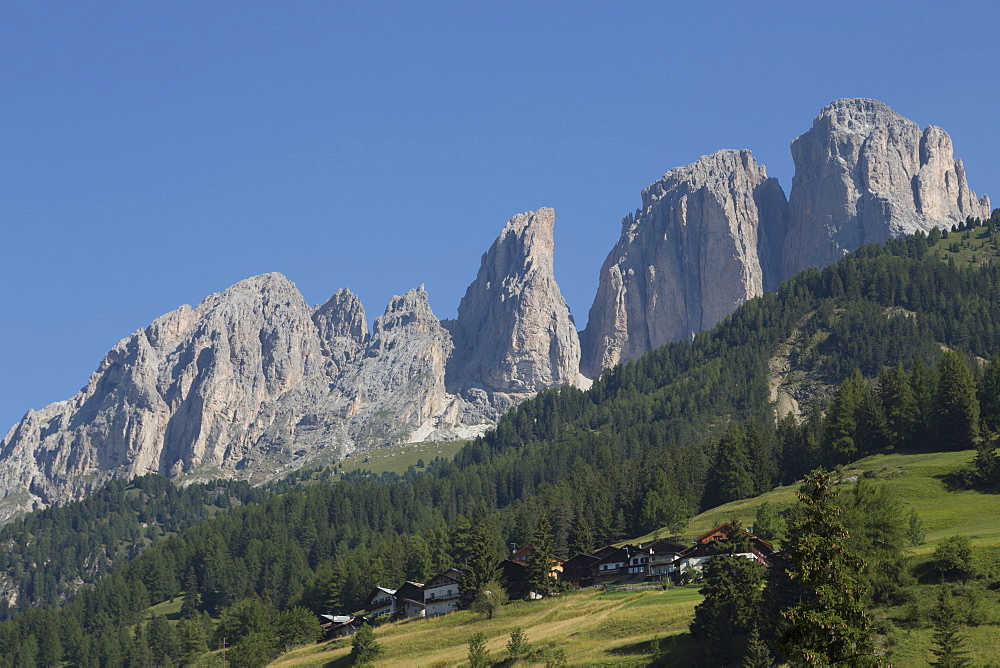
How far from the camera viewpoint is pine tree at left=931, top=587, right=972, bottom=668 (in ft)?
202

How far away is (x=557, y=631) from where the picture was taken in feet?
324

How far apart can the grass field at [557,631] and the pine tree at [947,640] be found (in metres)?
22.4

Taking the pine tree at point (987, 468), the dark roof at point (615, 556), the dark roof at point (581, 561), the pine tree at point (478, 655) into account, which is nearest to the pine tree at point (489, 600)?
the dark roof at point (581, 561)

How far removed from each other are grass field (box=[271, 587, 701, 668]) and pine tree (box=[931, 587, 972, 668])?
22379 mm

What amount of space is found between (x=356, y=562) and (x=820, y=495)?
133916mm

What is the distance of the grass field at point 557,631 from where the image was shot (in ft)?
293

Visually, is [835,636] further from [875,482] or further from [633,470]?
[633,470]

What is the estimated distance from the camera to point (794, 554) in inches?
1319

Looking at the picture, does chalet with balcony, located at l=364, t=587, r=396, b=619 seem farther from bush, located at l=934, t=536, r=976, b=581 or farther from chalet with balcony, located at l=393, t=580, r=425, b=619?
bush, located at l=934, t=536, r=976, b=581

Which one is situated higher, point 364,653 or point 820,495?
point 820,495

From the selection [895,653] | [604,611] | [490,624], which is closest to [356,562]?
[490,624]

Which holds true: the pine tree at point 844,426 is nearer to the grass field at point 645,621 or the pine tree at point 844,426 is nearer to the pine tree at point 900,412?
the pine tree at point 900,412

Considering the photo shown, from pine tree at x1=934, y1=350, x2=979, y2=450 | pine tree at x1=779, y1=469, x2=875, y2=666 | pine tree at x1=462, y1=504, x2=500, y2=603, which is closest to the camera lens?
pine tree at x1=779, y1=469, x2=875, y2=666

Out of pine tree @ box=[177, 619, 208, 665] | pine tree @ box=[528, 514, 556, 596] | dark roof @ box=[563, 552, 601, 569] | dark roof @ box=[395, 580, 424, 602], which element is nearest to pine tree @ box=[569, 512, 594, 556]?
dark roof @ box=[563, 552, 601, 569]
